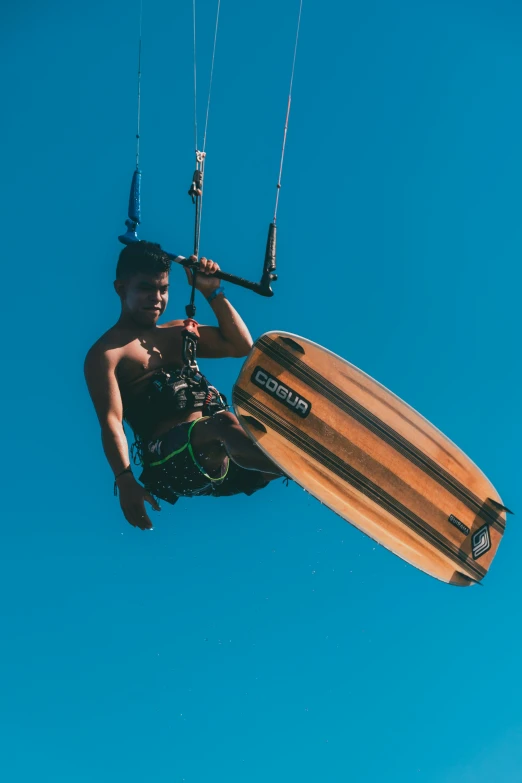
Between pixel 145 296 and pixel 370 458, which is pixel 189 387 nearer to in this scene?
pixel 145 296

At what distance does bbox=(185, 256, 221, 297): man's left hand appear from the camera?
221 inches

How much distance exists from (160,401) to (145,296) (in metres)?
0.77

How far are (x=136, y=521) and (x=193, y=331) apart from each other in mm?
1302

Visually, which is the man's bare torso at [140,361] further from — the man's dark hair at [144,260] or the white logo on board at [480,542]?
the white logo on board at [480,542]

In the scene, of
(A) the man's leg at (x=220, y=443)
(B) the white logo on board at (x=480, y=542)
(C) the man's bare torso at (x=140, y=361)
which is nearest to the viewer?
(A) the man's leg at (x=220, y=443)

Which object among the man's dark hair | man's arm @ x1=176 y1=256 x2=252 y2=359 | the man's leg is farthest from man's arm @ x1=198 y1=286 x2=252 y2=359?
the man's leg

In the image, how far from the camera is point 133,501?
17.0ft

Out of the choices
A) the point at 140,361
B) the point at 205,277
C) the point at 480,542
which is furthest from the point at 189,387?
the point at 480,542

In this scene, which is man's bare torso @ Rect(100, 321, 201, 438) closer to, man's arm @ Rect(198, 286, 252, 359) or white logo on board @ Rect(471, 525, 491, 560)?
man's arm @ Rect(198, 286, 252, 359)

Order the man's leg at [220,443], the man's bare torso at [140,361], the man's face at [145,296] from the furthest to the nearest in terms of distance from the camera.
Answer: the man's face at [145,296], the man's bare torso at [140,361], the man's leg at [220,443]

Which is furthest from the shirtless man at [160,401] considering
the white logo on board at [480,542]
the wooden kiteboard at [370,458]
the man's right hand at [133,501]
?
the white logo on board at [480,542]

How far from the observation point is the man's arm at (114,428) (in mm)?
5207

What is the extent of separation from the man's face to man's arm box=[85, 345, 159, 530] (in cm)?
42

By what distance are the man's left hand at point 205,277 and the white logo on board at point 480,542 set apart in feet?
11.0
